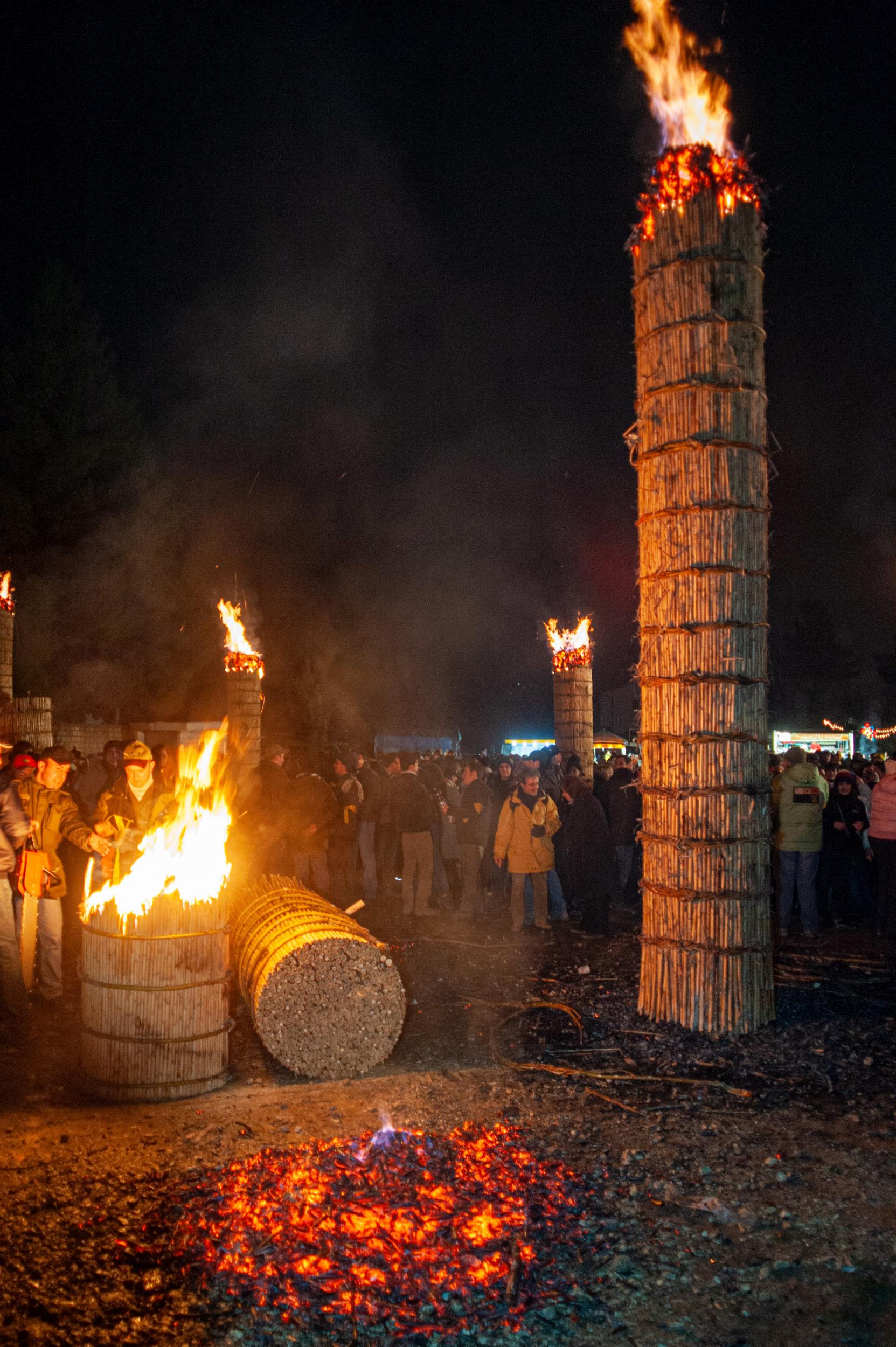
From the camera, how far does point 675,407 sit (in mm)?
6402

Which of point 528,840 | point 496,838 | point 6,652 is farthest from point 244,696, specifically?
point 528,840

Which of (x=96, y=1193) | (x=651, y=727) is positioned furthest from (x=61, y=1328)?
(x=651, y=727)

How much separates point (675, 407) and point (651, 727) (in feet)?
7.49

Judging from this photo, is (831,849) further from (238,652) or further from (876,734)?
(876,734)

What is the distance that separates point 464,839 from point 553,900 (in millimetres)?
1337

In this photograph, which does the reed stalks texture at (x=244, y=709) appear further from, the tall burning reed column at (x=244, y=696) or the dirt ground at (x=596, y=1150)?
the dirt ground at (x=596, y=1150)

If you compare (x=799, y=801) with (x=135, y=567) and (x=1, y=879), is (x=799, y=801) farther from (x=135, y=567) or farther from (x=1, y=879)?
(x=135, y=567)

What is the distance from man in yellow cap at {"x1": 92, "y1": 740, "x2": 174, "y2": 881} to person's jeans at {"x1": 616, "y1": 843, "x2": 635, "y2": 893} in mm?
6443

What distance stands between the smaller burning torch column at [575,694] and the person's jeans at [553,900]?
6.46 meters

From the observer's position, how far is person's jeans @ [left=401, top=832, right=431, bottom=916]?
11.3 meters

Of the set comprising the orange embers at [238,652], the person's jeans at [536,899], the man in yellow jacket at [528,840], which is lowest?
the person's jeans at [536,899]

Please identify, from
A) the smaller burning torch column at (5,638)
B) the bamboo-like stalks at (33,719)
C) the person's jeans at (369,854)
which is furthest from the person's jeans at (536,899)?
the bamboo-like stalks at (33,719)

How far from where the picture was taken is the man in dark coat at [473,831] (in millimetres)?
11172

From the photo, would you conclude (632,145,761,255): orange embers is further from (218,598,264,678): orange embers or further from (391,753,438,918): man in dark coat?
(218,598,264,678): orange embers
